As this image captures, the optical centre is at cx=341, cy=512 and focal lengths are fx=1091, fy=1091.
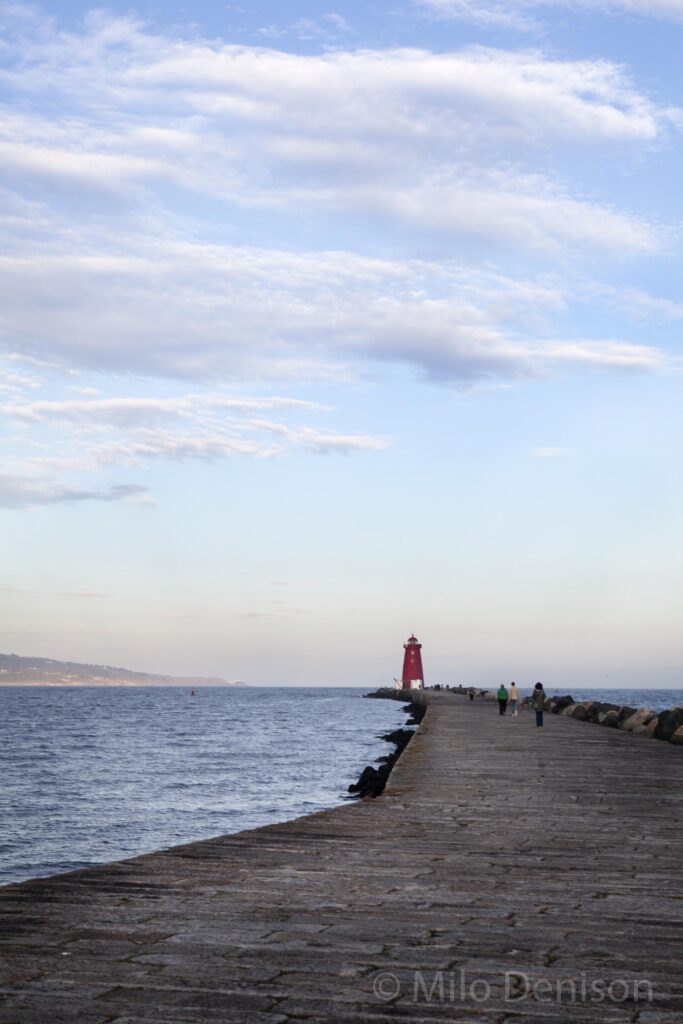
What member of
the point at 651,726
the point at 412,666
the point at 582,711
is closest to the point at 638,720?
the point at 651,726


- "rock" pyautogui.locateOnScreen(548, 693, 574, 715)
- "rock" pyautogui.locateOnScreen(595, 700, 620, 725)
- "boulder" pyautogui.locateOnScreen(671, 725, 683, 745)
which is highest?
"boulder" pyautogui.locateOnScreen(671, 725, 683, 745)

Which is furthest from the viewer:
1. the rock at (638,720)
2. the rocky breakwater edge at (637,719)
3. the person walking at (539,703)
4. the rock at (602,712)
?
the rock at (602,712)

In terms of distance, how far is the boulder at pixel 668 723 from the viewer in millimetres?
24328

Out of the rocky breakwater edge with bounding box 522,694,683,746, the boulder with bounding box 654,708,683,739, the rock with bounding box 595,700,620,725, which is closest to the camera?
the boulder with bounding box 654,708,683,739

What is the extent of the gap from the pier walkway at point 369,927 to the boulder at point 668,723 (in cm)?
1418

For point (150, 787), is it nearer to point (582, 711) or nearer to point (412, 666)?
point (582, 711)

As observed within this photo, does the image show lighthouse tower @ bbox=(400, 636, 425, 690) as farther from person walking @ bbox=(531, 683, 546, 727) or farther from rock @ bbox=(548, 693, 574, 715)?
person walking @ bbox=(531, 683, 546, 727)

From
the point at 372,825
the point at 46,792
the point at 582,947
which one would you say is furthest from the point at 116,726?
the point at 582,947

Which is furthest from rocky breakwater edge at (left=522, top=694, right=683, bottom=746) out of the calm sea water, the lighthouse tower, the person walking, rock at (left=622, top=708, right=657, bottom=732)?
the lighthouse tower

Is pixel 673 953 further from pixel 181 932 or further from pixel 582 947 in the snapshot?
pixel 181 932

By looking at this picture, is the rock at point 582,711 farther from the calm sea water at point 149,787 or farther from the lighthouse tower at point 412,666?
the lighthouse tower at point 412,666

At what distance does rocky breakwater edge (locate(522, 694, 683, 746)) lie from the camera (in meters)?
24.5

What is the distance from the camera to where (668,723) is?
24.9 meters

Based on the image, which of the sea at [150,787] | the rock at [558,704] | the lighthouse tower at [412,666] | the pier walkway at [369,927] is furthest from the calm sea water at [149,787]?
the lighthouse tower at [412,666]
